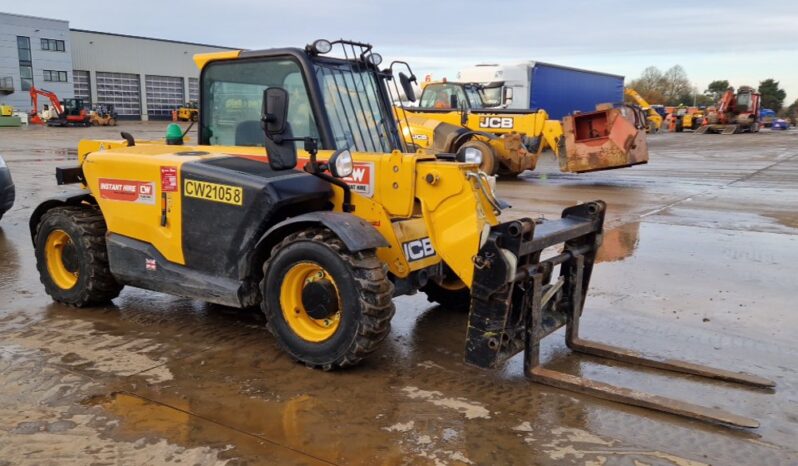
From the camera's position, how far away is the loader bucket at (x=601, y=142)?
48.0ft

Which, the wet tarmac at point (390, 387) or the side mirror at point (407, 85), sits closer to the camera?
the wet tarmac at point (390, 387)

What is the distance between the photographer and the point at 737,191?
1391cm

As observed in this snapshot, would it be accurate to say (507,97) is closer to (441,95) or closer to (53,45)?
(441,95)

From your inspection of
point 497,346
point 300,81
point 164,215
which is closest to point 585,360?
point 497,346

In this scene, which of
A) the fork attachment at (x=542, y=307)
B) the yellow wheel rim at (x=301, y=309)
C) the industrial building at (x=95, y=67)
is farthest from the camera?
the industrial building at (x=95, y=67)

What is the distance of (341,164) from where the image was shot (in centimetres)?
420

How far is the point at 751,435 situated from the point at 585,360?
123 centimetres

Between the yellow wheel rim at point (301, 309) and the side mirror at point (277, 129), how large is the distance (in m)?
0.68

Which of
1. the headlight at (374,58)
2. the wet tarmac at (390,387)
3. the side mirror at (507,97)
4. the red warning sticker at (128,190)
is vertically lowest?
the wet tarmac at (390,387)

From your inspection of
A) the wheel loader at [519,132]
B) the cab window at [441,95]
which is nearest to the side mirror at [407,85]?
the wheel loader at [519,132]

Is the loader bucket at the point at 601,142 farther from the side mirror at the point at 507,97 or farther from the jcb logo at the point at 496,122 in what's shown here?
the side mirror at the point at 507,97

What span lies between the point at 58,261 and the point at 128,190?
1.16 meters

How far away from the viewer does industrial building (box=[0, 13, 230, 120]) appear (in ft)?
173

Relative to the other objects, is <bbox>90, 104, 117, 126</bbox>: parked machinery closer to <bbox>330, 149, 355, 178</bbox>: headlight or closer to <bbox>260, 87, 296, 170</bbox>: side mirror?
<bbox>260, 87, 296, 170</bbox>: side mirror
